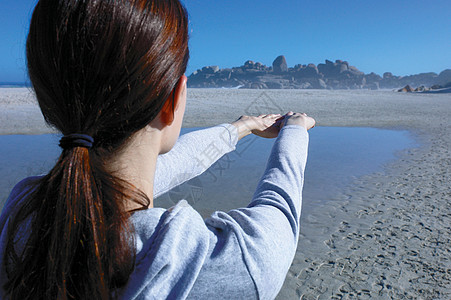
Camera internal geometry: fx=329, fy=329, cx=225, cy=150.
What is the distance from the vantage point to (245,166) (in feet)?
20.5

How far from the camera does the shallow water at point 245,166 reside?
481 centimetres

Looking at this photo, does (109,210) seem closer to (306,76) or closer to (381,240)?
(381,240)

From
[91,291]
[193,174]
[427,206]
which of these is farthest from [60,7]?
[427,206]

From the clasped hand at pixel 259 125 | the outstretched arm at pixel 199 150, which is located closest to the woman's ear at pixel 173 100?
the outstretched arm at pixel 199 150

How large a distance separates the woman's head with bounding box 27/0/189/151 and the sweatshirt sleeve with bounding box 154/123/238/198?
1.89ft

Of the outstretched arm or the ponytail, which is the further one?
the outstretched arm

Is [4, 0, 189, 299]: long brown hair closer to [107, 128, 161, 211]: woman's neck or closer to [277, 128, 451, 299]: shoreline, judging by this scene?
[107, 128, 161, 211]: woman's neck

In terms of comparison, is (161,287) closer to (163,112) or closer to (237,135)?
(163,112)

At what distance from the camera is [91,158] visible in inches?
26.0

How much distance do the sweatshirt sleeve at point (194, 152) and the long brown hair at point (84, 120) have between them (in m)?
0.59

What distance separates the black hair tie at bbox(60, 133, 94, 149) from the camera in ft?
2.06

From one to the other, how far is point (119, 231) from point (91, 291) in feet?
0.37

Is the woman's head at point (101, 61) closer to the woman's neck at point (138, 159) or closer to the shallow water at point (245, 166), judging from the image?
the woman's neck at point (138, 159)

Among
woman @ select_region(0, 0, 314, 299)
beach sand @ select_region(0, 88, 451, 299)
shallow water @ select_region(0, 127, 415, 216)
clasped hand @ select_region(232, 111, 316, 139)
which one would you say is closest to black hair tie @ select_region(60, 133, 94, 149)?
woman @ select_region(0, 0, 314, 299)
